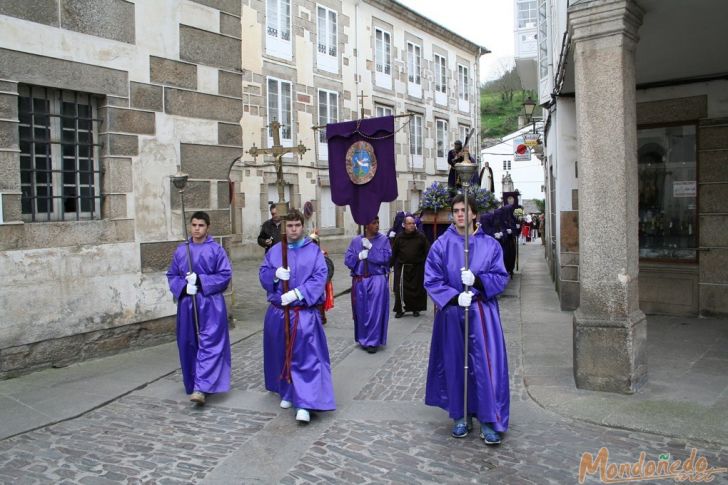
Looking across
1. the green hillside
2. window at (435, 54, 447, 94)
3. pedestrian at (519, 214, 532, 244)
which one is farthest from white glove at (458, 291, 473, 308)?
the green hillside

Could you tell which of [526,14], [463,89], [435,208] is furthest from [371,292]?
[463,89]

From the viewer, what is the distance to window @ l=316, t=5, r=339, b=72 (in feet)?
72.9

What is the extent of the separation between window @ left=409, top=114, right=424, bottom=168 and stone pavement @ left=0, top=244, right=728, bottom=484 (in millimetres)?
21119

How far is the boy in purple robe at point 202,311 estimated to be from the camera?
18.8 ft

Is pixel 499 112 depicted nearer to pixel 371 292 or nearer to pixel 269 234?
pixel 269 234

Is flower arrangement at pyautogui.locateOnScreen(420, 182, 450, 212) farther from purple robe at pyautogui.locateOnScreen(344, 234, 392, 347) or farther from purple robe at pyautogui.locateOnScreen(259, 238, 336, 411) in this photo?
purple robe at pyautogui.locateOnScreen(259, 238, 336, 411)

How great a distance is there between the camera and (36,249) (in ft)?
21.5

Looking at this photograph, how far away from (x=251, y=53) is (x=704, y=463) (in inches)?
697

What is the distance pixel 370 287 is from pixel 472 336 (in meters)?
3.41

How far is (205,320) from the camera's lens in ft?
19.1

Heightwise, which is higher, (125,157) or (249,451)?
(125,157)

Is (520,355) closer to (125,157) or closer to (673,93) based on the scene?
(673,93)

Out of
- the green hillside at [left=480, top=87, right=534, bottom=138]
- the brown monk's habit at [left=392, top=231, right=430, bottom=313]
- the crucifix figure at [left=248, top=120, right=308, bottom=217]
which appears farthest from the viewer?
the green hillside at [left=480, top=87, right=534, bottom=138]

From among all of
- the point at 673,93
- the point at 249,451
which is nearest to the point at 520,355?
the point at 249,451
